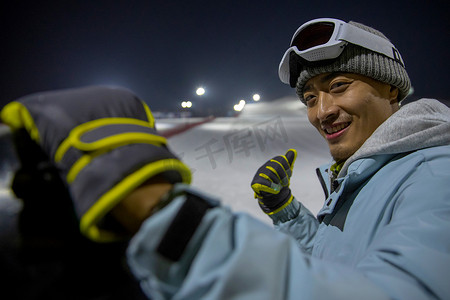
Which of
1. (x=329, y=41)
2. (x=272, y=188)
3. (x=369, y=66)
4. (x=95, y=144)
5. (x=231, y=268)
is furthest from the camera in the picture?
(x=272, y=188)

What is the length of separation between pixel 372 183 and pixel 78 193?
4.18 feet

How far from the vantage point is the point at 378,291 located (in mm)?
444

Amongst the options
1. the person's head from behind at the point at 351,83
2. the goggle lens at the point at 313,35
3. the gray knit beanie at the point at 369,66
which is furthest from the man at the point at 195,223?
the goggle lens at the point at 313,35

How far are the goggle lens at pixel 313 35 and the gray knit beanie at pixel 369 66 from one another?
0.28m

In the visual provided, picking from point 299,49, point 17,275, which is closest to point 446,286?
point 17,275

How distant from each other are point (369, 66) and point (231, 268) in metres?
1.70

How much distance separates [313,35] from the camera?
180 cm

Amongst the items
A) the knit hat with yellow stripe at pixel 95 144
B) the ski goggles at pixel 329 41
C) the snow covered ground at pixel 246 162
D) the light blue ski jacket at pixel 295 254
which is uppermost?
the ski goggles at pixel 329 41

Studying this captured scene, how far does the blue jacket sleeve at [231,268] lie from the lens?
1.31 feet

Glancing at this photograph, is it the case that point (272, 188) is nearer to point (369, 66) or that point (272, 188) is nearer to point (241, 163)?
point (369, 66)

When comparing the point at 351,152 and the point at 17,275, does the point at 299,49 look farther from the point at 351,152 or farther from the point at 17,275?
the point at 17,275

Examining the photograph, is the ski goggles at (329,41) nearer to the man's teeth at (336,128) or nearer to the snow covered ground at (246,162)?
the man's teeth at (336,128)

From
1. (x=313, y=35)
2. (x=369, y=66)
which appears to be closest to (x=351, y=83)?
(x=369, y=66)

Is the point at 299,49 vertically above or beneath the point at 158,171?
above
